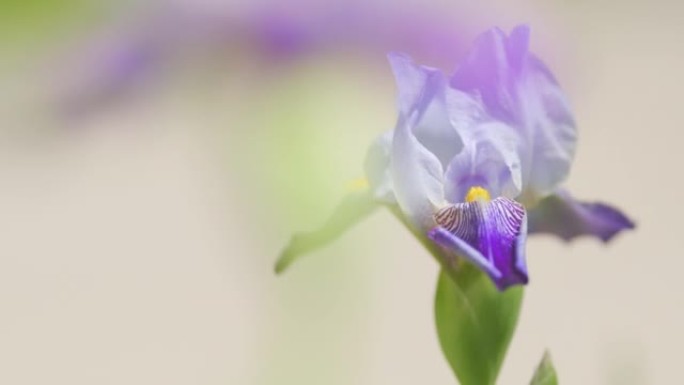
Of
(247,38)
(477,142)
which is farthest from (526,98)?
(247,38)

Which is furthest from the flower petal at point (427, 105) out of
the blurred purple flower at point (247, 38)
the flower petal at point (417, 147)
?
the blurred purple flower at point (247, 38)

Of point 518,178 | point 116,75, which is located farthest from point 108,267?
point 518,178

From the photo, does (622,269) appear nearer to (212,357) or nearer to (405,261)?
(405,261)

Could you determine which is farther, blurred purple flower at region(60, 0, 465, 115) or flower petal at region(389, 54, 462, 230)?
blurred purple flower at region(60, 0, 465, 115)

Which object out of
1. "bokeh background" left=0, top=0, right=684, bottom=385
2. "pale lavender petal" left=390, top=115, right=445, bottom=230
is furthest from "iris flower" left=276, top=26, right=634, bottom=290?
"bokeh background" left=0, top=0, right=684, bottom=385

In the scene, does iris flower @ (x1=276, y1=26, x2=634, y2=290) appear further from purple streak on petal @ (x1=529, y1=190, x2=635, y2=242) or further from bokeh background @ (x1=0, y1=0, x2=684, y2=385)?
bokeh background @ (x1=0, y1=0, x2=684, y2=385)

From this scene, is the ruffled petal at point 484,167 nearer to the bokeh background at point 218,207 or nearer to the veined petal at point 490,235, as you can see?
the veined petal at point 490,235

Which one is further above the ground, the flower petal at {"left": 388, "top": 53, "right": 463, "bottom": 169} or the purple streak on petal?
the flower petal at {"left": 388, "top": 53, "right": 463, "bottom": 169}
